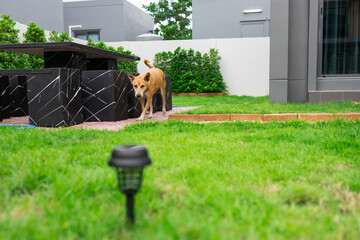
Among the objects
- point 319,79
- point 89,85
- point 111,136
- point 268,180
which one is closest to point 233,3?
point 319,79

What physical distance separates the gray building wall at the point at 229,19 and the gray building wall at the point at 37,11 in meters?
7.03

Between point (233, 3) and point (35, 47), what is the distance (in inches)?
542

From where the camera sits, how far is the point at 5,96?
5824mm

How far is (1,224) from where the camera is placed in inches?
59.1

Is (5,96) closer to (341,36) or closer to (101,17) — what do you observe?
(341,36)

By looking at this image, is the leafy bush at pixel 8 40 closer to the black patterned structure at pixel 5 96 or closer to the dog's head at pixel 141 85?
the black patterned structure at pixel 5 96

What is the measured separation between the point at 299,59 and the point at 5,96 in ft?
20.7

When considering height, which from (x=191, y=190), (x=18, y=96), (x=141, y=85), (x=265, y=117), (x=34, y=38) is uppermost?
(x=34, y=38)

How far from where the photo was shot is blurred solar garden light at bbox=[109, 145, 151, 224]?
1424 mm

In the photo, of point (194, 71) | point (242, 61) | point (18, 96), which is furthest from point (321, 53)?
point (18, 96)

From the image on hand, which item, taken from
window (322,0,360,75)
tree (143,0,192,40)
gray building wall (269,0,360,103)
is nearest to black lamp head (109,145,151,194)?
gray building wall (269,0,360,103)

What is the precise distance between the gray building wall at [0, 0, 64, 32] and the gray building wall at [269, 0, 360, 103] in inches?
439

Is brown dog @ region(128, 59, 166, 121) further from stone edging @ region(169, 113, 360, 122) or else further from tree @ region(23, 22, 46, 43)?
tree @ region(23, 22, 46, 43)

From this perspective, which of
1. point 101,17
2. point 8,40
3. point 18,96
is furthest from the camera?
point 101,17
